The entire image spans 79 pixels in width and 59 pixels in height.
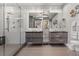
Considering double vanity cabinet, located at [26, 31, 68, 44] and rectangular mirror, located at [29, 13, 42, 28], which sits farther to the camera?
double vanity cabinet, located at [26, 31, 68, 44]

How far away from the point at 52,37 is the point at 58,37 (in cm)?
28

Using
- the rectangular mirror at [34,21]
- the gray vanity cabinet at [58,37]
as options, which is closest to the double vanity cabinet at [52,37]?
the gray vanity cabinet at [58,37]

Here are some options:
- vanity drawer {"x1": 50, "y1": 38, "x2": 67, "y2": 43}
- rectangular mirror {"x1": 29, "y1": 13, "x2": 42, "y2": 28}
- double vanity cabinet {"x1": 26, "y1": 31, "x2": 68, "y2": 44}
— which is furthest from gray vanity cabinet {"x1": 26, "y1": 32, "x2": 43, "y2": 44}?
vanity drawer {"x1": 50, "y1": 38, "x2": 67, "y2": 43}

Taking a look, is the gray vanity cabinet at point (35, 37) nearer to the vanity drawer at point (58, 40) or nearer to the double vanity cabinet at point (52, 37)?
the double vanity cabinet at point (52, 37)

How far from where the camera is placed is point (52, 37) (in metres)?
7.01

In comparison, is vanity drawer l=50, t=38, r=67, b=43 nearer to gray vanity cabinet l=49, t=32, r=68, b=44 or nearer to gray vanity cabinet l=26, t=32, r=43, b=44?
gray vanity cabinet l=49, t=32, r=68, b=44

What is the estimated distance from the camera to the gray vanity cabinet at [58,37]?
6910 mm

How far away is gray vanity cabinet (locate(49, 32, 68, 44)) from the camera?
6.91 metres

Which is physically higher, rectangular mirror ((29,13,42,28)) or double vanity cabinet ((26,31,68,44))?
rectangular mirror ((29,13,42,28))

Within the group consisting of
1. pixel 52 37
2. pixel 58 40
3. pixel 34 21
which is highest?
pixel 34 21

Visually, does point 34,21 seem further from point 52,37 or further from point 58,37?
point 58,37

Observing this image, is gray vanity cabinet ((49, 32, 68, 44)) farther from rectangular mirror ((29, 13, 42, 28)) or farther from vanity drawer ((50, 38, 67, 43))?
rectangular mirror ((29, 13, 42, 28))

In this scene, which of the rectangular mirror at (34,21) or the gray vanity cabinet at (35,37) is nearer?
the rectangular mirror at (34,21)

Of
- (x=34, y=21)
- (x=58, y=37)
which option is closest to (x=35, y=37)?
(x=34, y=21)
